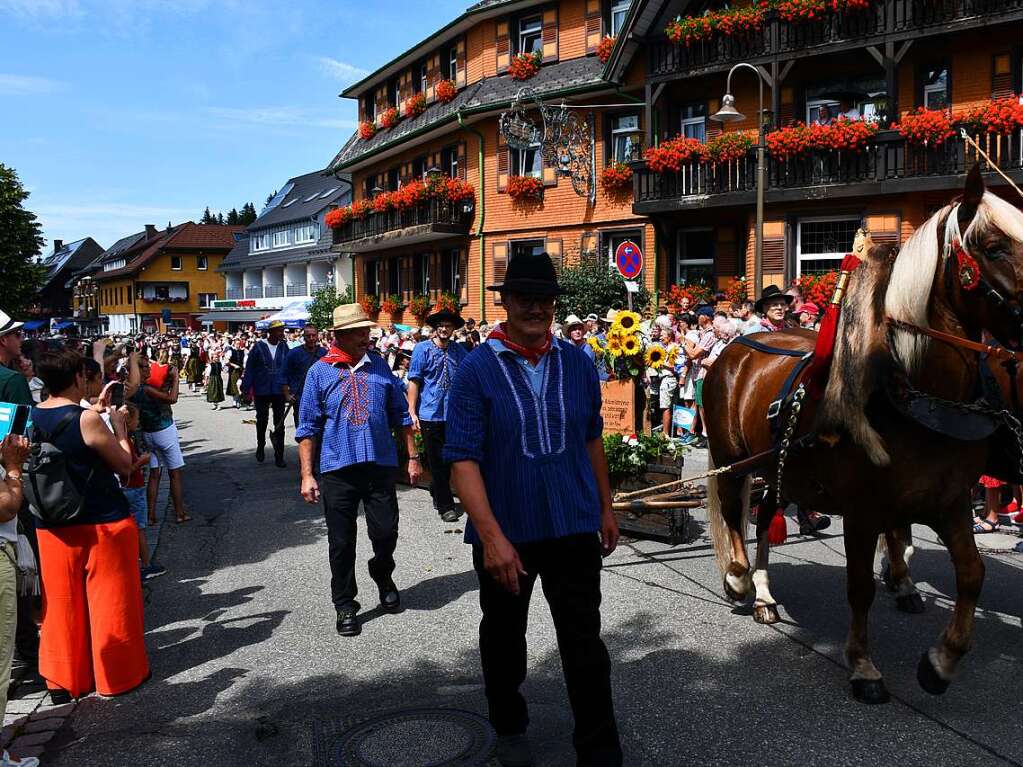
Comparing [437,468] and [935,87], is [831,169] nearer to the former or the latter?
[935,87]

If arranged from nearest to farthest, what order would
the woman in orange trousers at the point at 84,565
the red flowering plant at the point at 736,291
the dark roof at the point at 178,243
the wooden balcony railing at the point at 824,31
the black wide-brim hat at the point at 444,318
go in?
the woman in orange trousers at the point at 84,565
the black wide-brim hat at the point at 444,318
the wooden balcony railing at the point at 824,31
the red flowering plant at the point at 736,291
the dark roof at the point at 178,243

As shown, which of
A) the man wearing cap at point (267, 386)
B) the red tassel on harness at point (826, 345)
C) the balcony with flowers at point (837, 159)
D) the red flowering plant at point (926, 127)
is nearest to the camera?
the red tassel on harness at point (826, 345)

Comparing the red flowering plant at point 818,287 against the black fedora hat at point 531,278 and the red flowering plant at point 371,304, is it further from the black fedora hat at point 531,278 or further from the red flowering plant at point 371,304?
the red flowering plant at point 371,304

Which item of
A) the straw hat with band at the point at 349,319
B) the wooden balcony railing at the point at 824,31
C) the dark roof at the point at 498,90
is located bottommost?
the straw hat with band at the point at 349,319

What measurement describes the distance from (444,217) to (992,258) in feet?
79.7

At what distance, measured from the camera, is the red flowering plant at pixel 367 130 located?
3359cm

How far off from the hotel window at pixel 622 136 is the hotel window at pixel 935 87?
6.76 metres

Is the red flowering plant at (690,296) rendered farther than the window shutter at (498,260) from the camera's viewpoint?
No

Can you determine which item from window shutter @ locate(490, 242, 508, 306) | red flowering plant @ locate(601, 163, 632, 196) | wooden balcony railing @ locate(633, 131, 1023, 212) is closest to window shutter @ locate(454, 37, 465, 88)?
window shutter @ locate(490, 242, 508, 306)

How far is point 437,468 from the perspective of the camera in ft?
28.9

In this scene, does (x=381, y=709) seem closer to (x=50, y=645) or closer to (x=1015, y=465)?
(x=50, y=645)

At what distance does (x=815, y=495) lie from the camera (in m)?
4.67

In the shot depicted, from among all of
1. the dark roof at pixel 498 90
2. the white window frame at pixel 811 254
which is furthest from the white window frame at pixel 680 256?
the dark roof at pixel 498 90

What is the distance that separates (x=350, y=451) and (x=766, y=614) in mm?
2741
